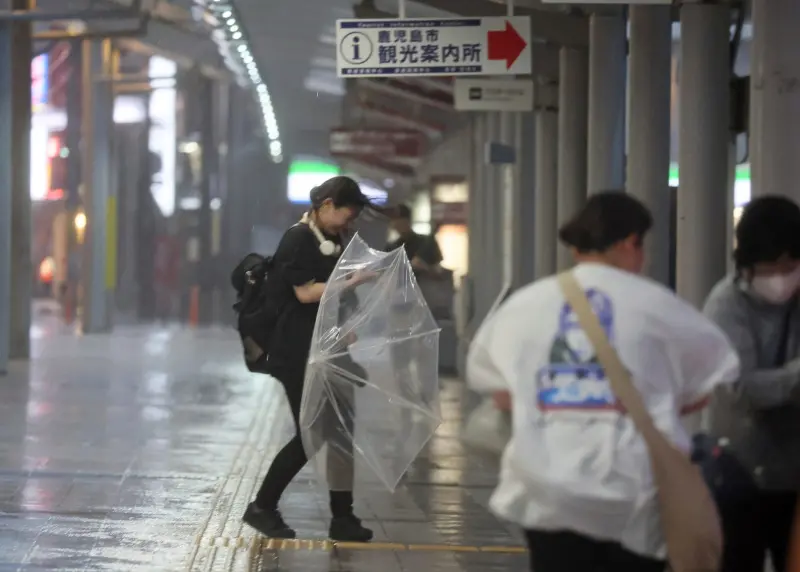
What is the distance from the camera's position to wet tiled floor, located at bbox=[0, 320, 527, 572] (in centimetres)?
726

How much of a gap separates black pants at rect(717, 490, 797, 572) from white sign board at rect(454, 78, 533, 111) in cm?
945

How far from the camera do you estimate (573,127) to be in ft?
44.0

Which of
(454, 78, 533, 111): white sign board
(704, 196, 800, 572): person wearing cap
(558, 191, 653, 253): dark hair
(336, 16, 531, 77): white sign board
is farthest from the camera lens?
(454, 78, 533, 111): white sign board

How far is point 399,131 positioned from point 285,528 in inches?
633

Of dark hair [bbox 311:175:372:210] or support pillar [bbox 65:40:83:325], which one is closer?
dark hair [bbox 311:175:372:210]

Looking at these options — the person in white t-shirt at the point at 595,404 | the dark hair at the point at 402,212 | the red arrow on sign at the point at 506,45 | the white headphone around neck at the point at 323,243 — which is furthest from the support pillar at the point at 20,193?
the person in white t-shirt at the point at 595,404

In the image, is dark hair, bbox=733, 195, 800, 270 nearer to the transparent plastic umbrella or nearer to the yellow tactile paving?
the transparent plastic umbrella

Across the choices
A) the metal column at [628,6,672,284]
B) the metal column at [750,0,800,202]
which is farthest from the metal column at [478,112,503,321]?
the metal column at [750,0,800,202]

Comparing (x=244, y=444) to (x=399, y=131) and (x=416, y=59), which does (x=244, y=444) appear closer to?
(x=416, y=59)

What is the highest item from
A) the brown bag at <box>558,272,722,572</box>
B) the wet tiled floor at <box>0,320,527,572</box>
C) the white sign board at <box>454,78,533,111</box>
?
the white sign board at <box>454,78,533,111</box>

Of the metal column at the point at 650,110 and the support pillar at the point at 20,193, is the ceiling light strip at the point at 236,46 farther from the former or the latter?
the metal column at the point at 650,110

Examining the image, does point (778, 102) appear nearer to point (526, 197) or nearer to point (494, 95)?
point (494, 95)

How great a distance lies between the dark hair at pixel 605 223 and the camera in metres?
4.18

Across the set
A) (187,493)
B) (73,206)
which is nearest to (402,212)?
(187,493)
